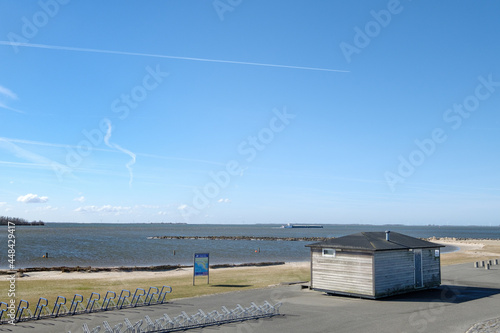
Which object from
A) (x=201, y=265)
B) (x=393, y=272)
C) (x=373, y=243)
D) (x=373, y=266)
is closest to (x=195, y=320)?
(x=373, y=266)

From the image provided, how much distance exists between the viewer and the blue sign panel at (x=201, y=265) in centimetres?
2702

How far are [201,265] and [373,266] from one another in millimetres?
11673

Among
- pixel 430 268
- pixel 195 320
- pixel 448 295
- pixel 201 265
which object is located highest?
pixel 430 268

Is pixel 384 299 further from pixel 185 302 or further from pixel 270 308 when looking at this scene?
pixel 185 302

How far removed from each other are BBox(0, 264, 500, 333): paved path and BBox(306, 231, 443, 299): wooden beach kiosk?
534 millimetres

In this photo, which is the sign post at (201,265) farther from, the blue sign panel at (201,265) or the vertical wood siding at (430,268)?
the vertical wood siding at (430,268)

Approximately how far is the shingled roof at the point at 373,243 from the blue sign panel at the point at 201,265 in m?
8.19

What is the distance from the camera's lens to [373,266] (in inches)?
781

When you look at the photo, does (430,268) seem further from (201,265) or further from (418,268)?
(201,265)

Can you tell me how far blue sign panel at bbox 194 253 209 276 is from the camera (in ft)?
88.6

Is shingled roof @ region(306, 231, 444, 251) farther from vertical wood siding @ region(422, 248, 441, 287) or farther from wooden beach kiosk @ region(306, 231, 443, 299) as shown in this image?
vertical wood siding @ region(422, 248, 441, 287)

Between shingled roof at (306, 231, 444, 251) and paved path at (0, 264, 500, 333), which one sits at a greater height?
shingled roof at (306, 231, 444, 251)

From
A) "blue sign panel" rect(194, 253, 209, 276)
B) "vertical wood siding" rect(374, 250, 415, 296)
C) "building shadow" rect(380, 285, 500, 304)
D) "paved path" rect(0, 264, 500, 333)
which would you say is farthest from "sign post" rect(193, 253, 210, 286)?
"building shadow" rect(380, 285, 500, 304)

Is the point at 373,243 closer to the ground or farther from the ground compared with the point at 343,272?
farther from the ground
